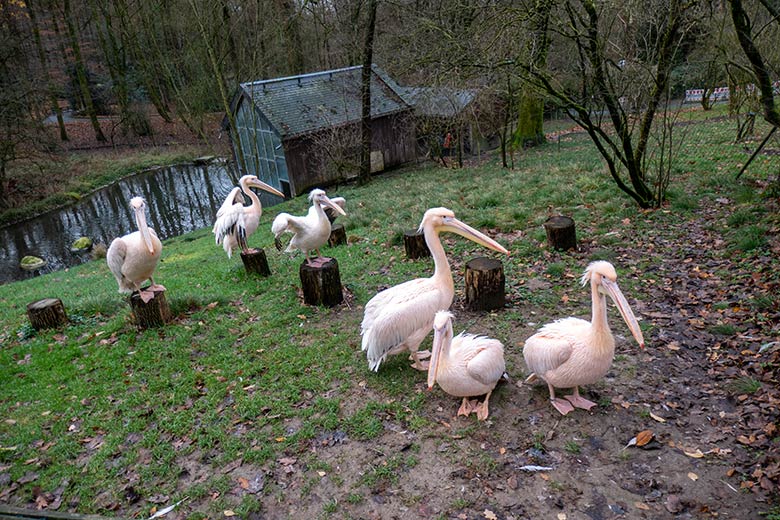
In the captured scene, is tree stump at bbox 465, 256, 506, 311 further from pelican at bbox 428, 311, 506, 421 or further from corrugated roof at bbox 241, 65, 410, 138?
corrugated roof at bbox 241, 65, 410, 138

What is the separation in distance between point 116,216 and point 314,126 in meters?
10.6

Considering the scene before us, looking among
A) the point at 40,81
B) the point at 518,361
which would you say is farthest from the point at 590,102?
the point at 40,81

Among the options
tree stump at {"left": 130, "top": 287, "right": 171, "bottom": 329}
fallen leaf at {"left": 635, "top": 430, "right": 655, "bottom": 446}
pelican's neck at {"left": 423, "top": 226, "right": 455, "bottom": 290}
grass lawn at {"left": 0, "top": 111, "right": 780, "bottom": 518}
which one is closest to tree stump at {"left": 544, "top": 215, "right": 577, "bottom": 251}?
grass lawn at {"left": 0, "top": 111, "right": 780, "bottom": 518}

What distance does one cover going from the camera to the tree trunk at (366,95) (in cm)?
1761

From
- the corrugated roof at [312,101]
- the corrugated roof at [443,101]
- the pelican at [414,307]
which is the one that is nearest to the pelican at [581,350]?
the pelican at [414,307]

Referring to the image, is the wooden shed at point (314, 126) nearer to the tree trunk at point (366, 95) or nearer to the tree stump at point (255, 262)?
the tree trunk at point (366, 95)

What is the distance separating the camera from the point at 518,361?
17.8 feet

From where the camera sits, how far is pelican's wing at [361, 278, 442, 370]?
521 cm

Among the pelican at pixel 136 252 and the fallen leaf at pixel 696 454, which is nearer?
the fallen leaf at pixel 696 454

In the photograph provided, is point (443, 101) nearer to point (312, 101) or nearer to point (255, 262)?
point (312, 101)

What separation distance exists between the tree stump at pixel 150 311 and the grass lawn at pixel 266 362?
0.67 ft

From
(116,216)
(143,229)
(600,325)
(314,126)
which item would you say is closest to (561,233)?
(600,325)

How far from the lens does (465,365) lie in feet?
14.9

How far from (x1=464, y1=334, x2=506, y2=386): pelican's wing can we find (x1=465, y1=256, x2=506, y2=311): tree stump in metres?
1.68
